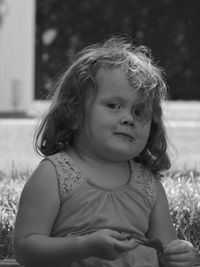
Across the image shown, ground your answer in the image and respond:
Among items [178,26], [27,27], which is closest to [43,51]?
[178,26]

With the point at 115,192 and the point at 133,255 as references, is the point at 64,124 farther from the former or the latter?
the point at 133,255

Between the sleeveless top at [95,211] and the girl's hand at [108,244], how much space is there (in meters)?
0.14

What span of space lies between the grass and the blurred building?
8028 millimetres

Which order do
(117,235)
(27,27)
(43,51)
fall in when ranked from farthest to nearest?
(43,51) → (27,27) → (117,235)

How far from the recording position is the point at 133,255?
230 centimetres

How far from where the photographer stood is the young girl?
2.24 m

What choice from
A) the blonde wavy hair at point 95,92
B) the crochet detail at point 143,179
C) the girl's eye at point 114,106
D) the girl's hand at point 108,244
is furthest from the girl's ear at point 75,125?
the girl's hand at point 108,244

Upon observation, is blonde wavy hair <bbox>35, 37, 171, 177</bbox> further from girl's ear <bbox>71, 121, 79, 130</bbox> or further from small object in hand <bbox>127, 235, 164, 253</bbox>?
small object in hand <bbox>127, 235, 164, 253</bbox>

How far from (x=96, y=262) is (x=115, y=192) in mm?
222

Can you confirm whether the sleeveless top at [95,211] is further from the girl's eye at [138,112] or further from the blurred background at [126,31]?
the blurred background at [126,31]

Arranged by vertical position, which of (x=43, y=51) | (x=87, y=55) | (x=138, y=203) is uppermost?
(x=87, y=55)

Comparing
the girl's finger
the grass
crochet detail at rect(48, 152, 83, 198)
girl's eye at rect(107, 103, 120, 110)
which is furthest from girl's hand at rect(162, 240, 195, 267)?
the grass

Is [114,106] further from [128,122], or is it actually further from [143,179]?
[143,179]

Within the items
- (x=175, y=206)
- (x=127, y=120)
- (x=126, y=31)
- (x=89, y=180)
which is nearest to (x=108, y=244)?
(x=89, y=180)
